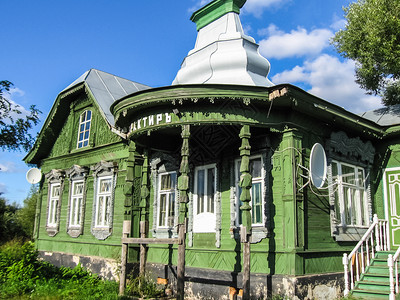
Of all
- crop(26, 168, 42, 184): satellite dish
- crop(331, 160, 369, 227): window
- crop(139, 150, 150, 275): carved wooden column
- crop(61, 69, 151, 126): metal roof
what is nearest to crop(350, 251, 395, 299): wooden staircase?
crop(331, 160, 369, 227): window

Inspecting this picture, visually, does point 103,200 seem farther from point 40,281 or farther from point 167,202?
point 40,281

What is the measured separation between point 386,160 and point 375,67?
420cm

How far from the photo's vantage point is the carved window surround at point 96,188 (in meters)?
12.0

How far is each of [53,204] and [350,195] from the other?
10960 millimetres

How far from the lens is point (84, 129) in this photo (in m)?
14.3

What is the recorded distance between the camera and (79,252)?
13.0 metres

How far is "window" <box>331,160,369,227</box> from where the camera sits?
30.4ft

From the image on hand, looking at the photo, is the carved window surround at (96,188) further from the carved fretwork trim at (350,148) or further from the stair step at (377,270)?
the stair step at (377,270)

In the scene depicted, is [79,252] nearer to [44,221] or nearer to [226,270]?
[44,221]

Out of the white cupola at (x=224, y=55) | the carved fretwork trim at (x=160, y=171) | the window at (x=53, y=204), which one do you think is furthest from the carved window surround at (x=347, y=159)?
the window at (x=53, y=204)

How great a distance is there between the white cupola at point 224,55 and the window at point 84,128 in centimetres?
418

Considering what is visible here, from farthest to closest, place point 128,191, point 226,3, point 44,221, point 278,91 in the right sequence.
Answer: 1. point 44,221
2. point 226,3
3. point 128,191
4. point 278,91

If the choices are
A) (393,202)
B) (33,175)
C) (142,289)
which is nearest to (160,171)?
(142,289)

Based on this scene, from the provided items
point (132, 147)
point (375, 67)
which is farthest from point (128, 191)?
point (375, 67)
